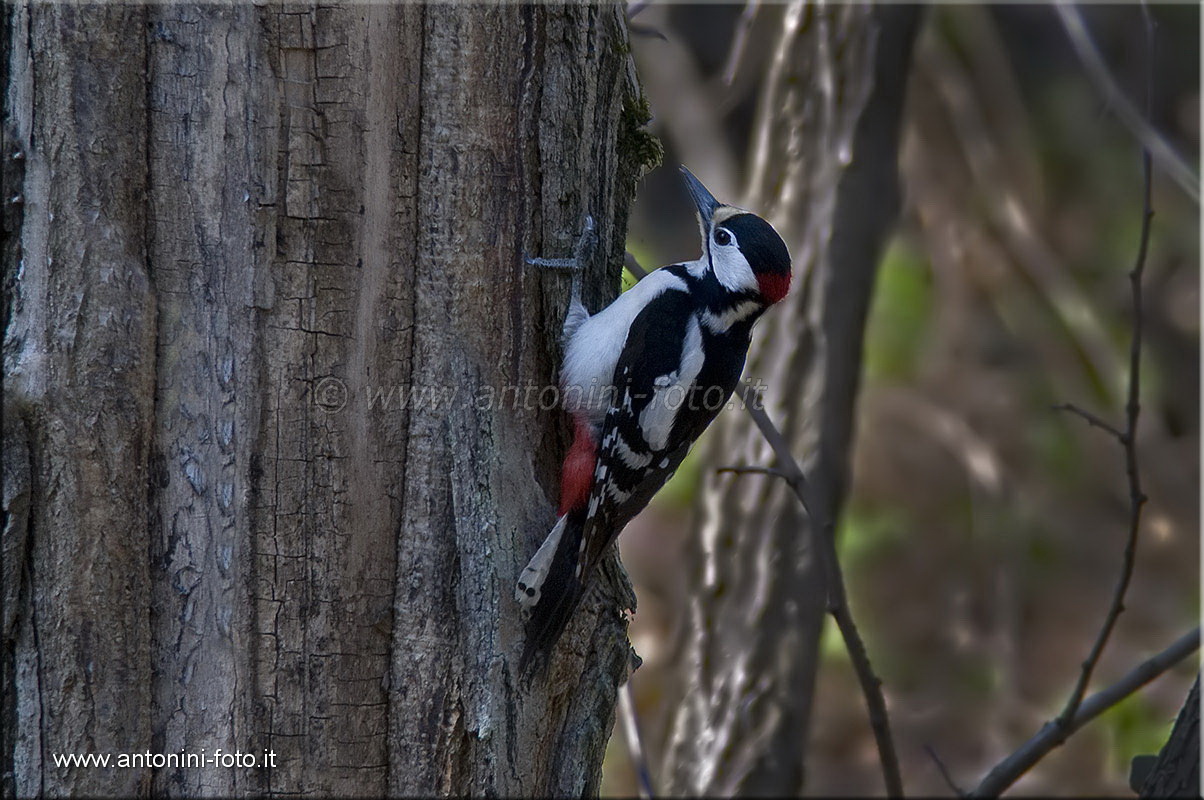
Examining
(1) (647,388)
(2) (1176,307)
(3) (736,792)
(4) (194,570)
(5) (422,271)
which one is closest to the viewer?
(4) (194,570)

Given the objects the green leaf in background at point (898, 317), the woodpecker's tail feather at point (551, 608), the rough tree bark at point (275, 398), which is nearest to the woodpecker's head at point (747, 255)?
the rough tree bark at point (275, 398)

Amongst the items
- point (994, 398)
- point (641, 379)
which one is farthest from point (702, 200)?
point (994, 398)

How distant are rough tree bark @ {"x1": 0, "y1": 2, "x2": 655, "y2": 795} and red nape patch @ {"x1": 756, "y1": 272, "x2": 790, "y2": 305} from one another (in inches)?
35.0

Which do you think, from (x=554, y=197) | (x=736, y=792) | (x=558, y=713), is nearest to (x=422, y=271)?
(x=554, y=197)

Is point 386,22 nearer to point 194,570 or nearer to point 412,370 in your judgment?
point 412,370

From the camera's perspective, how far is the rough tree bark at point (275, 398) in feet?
6.56

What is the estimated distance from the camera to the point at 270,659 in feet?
6.89

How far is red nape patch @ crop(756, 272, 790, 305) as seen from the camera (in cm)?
299

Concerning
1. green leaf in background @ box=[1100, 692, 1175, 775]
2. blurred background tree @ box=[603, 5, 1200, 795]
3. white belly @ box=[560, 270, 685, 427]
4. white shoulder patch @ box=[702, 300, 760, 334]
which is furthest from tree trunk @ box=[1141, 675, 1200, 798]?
green leaf in background @ box=[1100, 692, 1175, 775]

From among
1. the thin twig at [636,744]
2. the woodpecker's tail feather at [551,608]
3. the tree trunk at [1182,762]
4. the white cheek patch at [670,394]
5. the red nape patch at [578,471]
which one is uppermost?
the white cheek patch at [670,394]

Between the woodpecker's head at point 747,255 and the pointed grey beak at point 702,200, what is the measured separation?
58 mm

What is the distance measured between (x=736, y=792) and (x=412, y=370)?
213cm

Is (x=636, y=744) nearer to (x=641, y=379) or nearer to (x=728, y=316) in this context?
(x=641, y=379)

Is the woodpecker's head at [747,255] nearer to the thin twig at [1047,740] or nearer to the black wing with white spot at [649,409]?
the black wing with white spot at [649,409]
